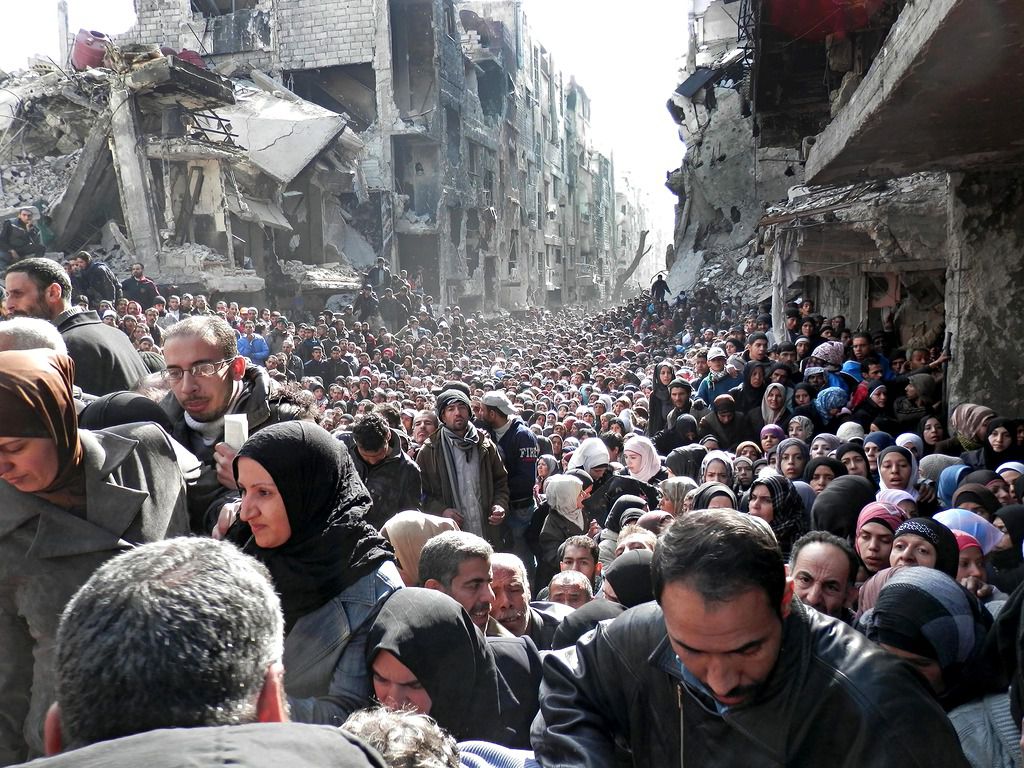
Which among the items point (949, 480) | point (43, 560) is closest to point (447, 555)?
point (43, 560)

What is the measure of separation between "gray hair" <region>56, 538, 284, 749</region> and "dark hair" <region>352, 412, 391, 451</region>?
13.0 ft

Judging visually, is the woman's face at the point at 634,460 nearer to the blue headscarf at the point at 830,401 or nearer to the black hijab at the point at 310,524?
the blue headscarf at the point at 830,401

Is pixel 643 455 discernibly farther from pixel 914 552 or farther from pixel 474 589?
pixel 474 589

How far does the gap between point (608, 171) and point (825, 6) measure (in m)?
74.9

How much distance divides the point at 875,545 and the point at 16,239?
680 inches

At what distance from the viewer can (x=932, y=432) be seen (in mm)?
7172

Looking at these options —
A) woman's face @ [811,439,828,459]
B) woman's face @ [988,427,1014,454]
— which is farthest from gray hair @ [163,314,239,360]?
woman's face @ [988,427,1014,454]

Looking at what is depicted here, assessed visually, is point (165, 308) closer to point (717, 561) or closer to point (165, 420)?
point (165, 420)

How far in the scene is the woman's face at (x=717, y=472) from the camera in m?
6.23

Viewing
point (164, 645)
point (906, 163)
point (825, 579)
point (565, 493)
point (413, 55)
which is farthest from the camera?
point (413, 55)

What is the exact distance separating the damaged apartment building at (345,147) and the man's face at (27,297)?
17239 mm

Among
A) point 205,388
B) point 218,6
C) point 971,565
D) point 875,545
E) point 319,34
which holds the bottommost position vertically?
point 971,565

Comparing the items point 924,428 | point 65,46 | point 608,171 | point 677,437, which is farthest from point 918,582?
point 608,171

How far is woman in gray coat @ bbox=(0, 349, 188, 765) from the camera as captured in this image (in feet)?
6.59
